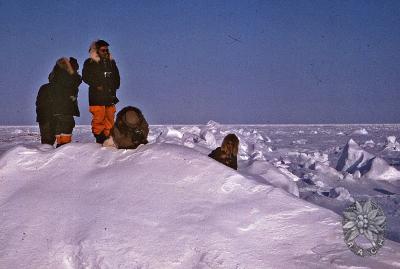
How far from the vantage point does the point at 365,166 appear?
27.2 feet

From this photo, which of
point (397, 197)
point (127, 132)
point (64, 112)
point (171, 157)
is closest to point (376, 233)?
point (171, 157)

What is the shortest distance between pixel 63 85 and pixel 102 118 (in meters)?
0.63

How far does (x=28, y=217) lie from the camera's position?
8.86 ft

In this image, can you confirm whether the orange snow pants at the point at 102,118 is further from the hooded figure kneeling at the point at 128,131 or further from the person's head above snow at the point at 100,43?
the hooded figure kneeling at the point at 128,131

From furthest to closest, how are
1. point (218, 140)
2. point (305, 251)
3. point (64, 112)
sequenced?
1. point (218, 140)
2. point (64, 112)
3. point (305, 251)

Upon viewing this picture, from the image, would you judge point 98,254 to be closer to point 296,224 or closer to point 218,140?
point 296,224

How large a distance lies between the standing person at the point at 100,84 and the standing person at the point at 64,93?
0.21 m

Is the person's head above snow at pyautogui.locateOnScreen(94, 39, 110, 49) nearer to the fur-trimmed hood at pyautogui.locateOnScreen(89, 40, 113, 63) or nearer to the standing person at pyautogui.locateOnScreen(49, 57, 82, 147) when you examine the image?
the fur-trimmed hood at pyautogui.locateOnScreen(89, 40, 113, 63)

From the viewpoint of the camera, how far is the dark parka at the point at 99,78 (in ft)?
15.9

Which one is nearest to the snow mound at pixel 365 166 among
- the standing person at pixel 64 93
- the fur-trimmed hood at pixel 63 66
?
the standing person at pixel 64 93

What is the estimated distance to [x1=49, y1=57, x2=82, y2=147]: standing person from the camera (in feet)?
16.3

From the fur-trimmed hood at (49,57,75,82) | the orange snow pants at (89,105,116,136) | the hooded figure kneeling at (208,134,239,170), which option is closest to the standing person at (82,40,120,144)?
the orange snow pants at (89,105,116,136)

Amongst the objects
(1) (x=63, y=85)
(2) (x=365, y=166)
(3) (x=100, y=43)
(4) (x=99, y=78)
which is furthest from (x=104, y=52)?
(2) (x=365, y=166)

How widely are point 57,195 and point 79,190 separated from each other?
16cm
